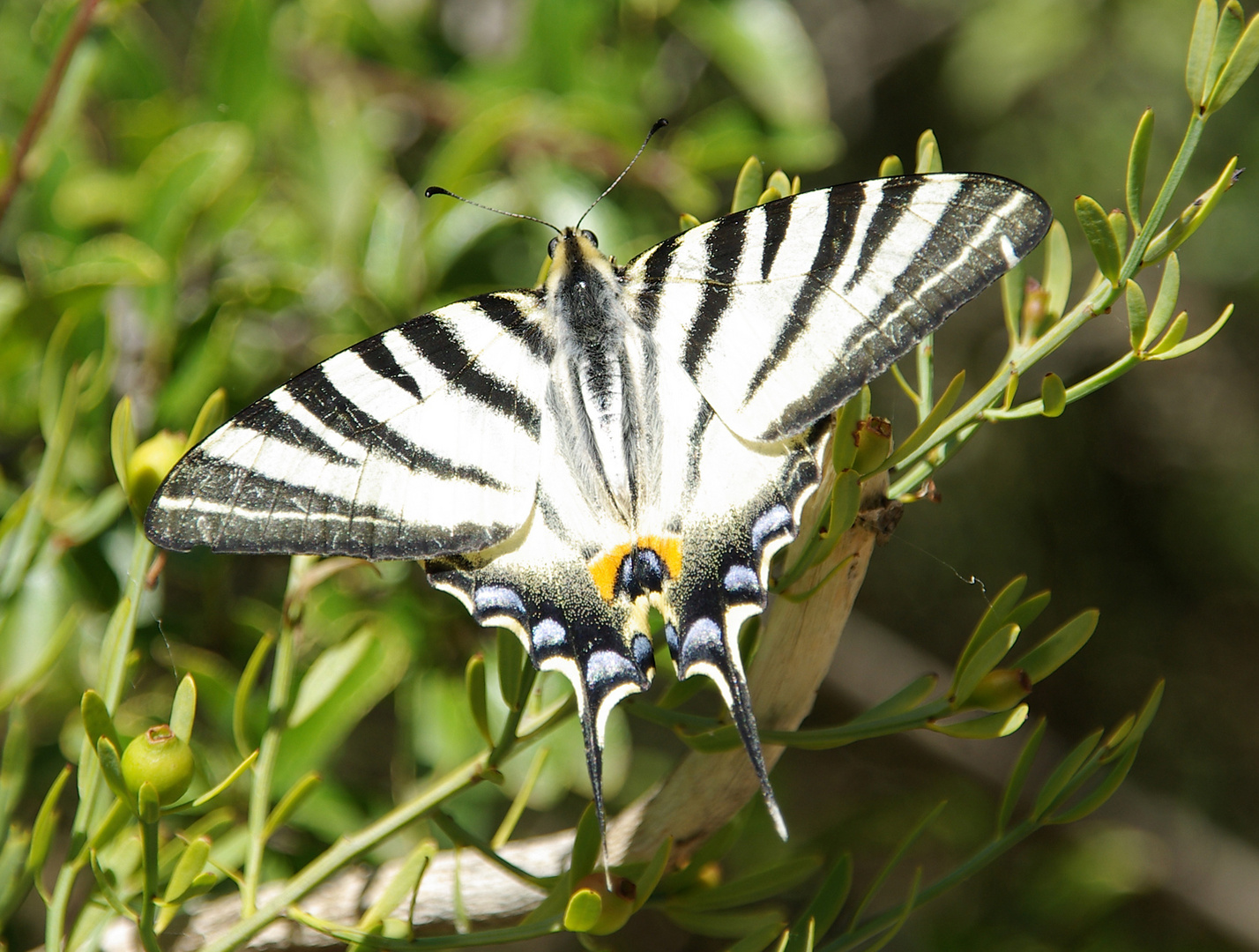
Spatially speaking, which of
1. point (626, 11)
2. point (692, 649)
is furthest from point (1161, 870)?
point (626, 11)

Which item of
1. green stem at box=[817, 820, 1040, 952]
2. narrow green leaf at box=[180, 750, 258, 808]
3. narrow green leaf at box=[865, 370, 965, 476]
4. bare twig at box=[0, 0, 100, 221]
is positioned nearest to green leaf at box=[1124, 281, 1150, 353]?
narrow green leaf at box=[865, 370, 965, 476]

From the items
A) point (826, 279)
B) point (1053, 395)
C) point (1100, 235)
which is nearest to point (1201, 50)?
point (1100, 235)

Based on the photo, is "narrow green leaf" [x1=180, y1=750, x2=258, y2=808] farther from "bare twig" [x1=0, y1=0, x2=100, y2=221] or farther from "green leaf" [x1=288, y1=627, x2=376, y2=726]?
"bare twig" [x1=0, y1=0, x2=100, y2=221]

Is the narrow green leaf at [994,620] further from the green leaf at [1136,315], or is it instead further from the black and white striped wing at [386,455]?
the black and white striped wing at [386,455]

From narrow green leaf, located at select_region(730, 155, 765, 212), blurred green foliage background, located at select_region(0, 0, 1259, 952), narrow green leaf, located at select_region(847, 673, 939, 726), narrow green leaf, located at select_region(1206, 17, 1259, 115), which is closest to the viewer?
narrow green leaf, located at select_region(1206, 17, 1259, 115)

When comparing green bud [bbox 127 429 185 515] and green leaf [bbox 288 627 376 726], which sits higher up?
green bud [bbox 127 429 185 515]

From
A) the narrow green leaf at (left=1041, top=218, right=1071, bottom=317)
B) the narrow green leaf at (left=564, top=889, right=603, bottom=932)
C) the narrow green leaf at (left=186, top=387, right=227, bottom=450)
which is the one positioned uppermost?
the narrow green leaf at (left=1041, top=218, right=1071, bottom=317)
